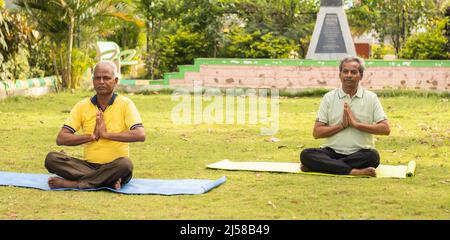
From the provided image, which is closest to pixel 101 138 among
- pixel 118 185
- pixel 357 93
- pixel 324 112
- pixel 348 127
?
pixel 118 185

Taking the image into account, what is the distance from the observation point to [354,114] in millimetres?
7754

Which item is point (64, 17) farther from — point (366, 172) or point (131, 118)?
point (366, 172)

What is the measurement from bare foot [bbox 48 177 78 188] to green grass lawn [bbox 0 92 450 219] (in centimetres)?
15

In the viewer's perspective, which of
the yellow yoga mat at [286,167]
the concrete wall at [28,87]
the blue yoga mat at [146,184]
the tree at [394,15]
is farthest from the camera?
the tree at [394,15]

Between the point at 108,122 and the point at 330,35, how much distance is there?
1340 cm

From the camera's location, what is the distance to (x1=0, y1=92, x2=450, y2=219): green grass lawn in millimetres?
5977

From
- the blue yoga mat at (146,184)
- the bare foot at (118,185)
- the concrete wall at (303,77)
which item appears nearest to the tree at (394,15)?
the concrete wall at (303,77)

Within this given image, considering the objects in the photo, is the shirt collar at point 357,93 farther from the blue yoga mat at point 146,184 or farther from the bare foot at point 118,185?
the bare foot at point 118,185

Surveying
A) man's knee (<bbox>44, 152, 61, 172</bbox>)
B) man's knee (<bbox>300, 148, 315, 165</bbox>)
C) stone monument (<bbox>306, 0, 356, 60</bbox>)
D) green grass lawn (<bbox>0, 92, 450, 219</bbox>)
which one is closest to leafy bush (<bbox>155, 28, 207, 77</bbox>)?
stone monument (<bbox>306, 0, 356, 60</bbox>)

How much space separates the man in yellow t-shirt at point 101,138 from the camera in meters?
6.84

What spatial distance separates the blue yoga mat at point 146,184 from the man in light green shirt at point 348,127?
109cm

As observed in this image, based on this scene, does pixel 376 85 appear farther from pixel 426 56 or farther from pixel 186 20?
pixel 186 20

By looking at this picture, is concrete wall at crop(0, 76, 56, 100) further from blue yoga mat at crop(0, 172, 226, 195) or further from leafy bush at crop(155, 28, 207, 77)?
blue yoga mat at crop(0, 172, 226, 195)

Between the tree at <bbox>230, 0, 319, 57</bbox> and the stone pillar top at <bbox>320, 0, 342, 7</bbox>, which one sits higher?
the stone pillar top at <bbox>320, 0, 342, 7</bbox>
